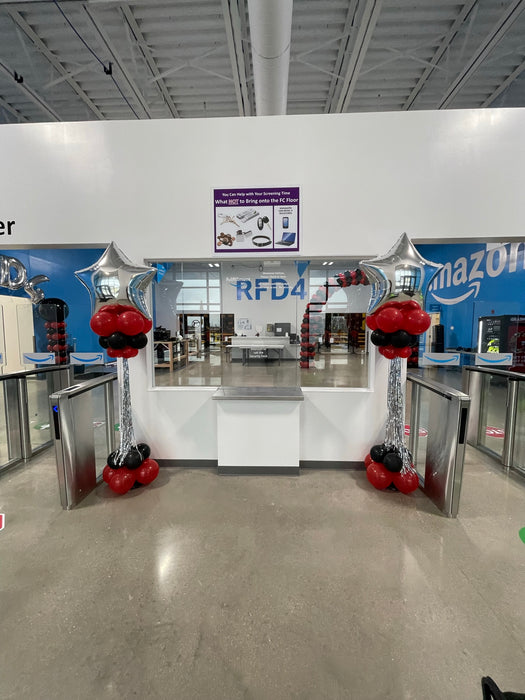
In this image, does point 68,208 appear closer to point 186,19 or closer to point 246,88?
point 186,19

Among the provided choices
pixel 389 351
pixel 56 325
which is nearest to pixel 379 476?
pixel 389 351

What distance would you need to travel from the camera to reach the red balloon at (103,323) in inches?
110

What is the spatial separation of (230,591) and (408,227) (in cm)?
356

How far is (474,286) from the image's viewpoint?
262 inches

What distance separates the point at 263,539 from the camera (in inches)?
96.3

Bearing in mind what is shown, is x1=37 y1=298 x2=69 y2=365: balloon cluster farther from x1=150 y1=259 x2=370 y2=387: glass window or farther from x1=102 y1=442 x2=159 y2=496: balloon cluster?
x1=102 y1=442 x2=159 y2=496: balloon cluster

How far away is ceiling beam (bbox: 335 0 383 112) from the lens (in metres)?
3.86

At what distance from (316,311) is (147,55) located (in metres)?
4.96

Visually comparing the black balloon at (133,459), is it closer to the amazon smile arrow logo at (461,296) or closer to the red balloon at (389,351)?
the red balloon at (389,351)

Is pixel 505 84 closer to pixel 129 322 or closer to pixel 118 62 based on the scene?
pixel 118 62

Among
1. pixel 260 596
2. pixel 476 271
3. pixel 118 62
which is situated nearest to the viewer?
pixel 260 596

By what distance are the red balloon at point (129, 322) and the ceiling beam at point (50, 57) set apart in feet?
16.1

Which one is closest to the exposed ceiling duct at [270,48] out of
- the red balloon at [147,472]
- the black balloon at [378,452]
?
the black balloon at [378,452]

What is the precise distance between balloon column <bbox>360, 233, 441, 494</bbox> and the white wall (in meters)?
0.32
